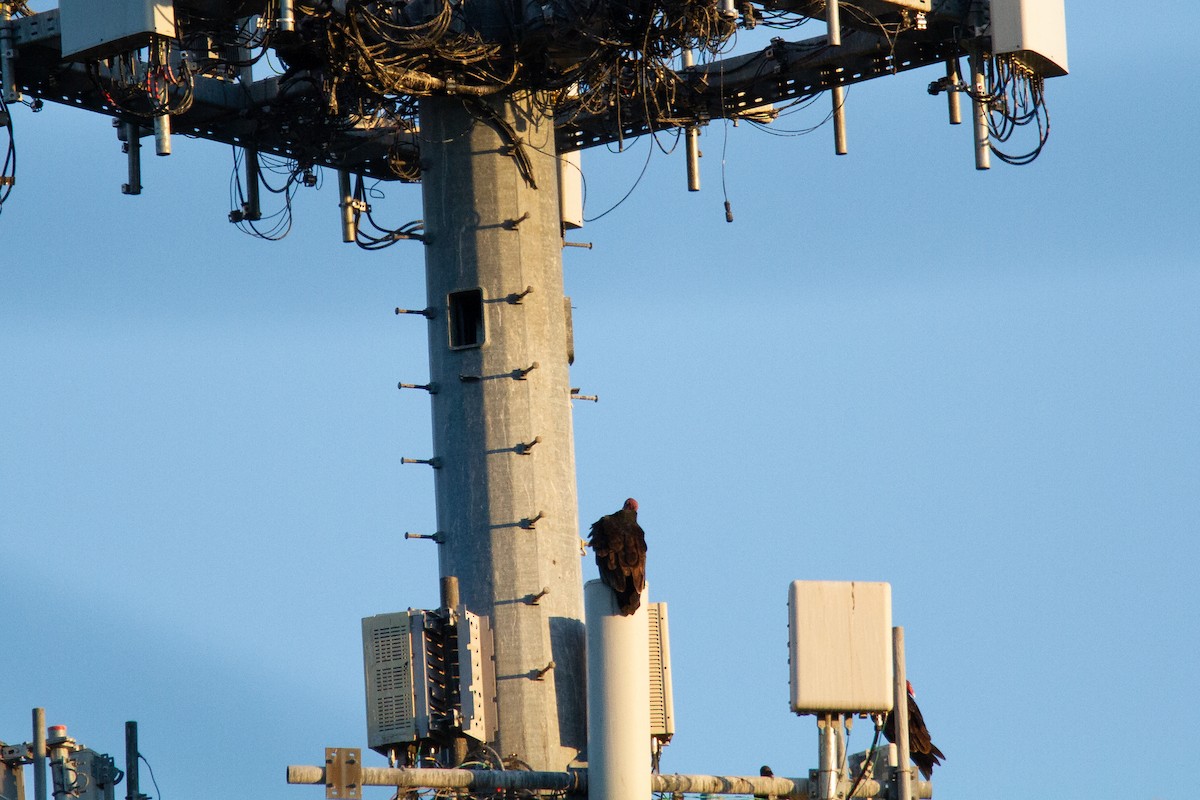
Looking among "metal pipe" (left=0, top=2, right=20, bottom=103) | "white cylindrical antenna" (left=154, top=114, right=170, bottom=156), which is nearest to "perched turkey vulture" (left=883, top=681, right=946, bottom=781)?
"white cylindrical antenna" (left=154, top=114, right=170, bottom=156)

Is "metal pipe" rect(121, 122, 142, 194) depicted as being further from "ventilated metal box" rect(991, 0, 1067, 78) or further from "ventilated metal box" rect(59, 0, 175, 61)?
"ventilated metal box" rect(991, 0, 1067, 78)

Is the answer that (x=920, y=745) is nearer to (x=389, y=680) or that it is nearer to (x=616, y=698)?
(x=616, y=698)

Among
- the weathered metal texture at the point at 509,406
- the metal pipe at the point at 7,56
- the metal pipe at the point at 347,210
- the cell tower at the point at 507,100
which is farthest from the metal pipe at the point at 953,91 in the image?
the metal pipe at the point at 7,56

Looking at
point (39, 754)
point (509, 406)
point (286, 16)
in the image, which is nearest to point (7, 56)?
point (286, 16)

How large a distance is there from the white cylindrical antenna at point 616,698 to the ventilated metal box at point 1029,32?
7466 millimetres

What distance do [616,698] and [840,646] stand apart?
8.27 feet

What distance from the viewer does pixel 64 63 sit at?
2970cm

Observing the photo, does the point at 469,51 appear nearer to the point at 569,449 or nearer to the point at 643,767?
the point at 569,449

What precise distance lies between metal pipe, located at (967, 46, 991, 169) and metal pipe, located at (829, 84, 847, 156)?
175cm

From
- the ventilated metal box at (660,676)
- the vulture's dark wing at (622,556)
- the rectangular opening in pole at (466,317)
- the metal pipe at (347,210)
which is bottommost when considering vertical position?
the ventilated metal box at (660,676)

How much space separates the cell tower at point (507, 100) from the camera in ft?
94.6

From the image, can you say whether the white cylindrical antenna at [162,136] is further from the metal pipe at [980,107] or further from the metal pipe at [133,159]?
the metal pipe at [980,107]

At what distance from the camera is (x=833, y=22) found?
91.7 feet

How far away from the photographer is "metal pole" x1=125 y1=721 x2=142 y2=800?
1061 inches
